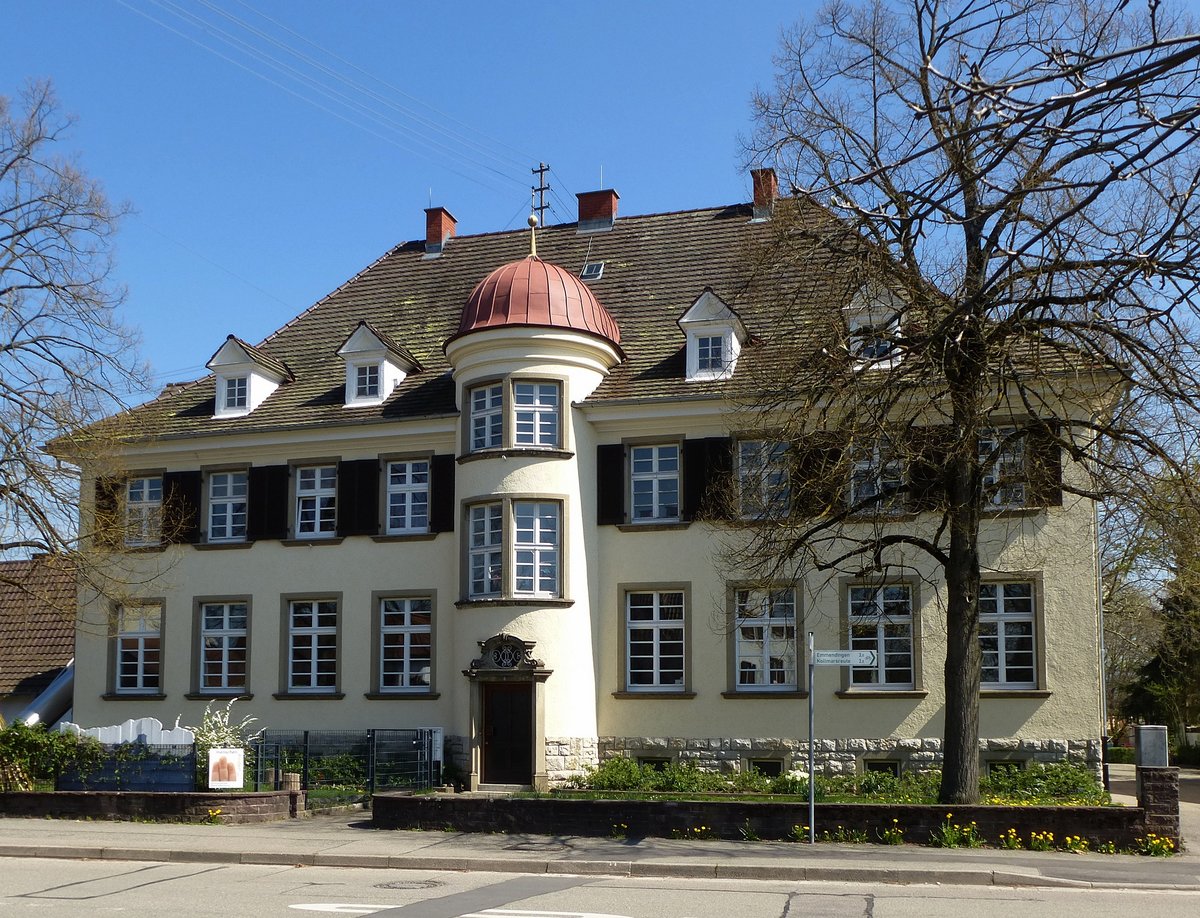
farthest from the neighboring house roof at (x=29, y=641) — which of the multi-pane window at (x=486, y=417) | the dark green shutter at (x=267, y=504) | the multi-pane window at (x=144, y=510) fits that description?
the multi-pane window at (x=486, y=417)

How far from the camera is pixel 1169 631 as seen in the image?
44.4 m

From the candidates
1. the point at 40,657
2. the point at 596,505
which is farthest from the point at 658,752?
the point at 40,657

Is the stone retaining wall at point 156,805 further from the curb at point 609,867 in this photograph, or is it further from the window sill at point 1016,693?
the window sill at point 1016,693

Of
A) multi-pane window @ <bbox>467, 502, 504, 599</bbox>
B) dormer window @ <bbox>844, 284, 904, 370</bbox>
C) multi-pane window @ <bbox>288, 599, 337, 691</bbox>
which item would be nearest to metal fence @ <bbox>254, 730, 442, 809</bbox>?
multi-pane window @ <bbox>288, 599, 337, 691</bbox>

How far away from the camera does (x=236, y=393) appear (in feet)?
98.7

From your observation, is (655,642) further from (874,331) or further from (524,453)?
(874,331)

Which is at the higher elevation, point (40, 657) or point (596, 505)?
point (596, 505)

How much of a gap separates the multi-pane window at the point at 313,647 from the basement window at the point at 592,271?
9529 millimetres

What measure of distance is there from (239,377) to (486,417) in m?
6.95

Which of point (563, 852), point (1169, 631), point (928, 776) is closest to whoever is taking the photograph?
point (563, 852)

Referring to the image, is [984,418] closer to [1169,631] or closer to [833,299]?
[833,299]

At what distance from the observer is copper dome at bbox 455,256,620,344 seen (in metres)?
26.0

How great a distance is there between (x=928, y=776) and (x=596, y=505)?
27.1 feet

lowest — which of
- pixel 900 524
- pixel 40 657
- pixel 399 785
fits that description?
pixel 399 785
